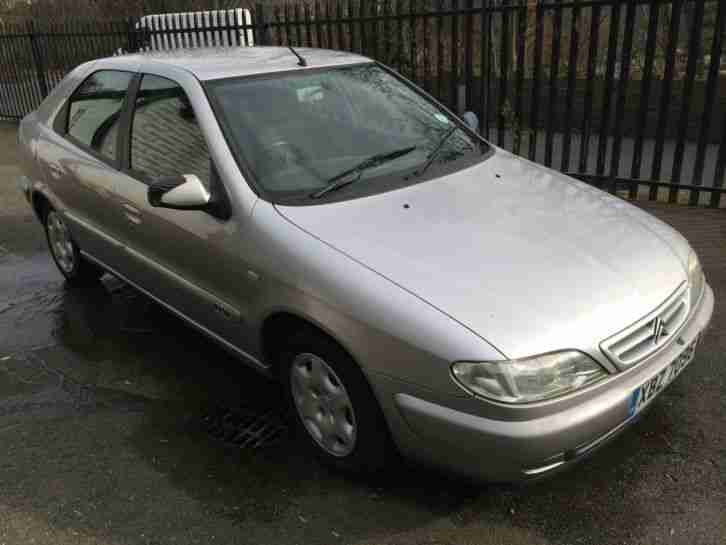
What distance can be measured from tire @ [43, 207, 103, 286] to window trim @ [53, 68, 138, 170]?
2.12 ft

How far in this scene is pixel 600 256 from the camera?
9.09 ft

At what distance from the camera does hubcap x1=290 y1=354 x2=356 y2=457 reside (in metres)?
2.77

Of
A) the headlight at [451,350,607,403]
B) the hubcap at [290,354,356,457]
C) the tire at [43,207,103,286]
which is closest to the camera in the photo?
the headlight at [451,350,607,403]

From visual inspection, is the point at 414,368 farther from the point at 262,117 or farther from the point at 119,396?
the point at 119,396

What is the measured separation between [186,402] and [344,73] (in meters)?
2.07

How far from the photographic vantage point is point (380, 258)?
266cm

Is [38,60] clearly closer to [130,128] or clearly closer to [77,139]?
[77,139]

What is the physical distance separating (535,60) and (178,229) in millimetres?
4599

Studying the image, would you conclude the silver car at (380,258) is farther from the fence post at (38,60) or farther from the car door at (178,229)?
the fence post at (38,60)

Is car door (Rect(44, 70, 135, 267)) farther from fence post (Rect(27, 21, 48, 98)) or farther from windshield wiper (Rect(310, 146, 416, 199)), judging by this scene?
fence post (Rect(27, 21, 48, 98))

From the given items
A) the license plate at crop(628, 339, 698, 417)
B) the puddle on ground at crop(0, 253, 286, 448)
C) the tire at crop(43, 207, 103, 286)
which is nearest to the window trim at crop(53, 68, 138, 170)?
the tire at crop(43, 207, 103, 286)

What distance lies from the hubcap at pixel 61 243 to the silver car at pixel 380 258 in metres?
0.73

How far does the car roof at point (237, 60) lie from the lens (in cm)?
362

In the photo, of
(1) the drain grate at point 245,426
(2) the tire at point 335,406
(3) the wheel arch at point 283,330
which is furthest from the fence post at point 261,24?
(2) the tire at point 335,406
